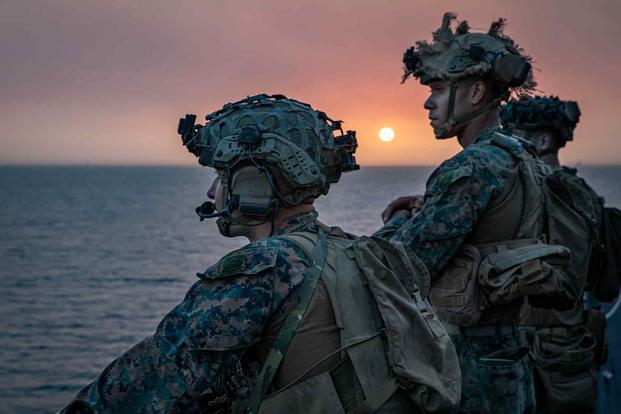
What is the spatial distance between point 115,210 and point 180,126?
3785 inches

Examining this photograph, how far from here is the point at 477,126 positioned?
6.50 meters

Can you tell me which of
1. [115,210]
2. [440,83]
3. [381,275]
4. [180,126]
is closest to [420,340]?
[381,275]

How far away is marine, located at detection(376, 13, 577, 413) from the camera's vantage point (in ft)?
18.9

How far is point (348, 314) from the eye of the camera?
3592 millimetres

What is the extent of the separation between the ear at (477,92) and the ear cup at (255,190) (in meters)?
2.96

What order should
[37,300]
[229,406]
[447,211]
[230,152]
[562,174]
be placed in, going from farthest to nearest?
[37,300] → [562,174] → [447,211] → [230,152] → [229,406]

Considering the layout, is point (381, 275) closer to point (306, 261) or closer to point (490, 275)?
point (306, 261)

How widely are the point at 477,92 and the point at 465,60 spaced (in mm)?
242

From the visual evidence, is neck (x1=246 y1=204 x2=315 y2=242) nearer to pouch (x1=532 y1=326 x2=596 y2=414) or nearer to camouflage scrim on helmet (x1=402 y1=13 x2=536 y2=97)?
camouflage scrim on helmet (x1=402 y1=13 x2=536 y2=97)

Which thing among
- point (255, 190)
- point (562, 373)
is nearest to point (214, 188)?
point (255, 190)

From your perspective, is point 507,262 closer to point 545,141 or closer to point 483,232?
point 483,232

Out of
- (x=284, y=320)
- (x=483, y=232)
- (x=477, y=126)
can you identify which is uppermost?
(x=477, y=126)

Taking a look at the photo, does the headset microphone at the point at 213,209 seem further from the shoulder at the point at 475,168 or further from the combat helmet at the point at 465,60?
the combat helmet at the point at 465,60

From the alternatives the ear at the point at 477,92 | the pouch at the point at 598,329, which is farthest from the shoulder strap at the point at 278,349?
the pouch at the point at 598,329
